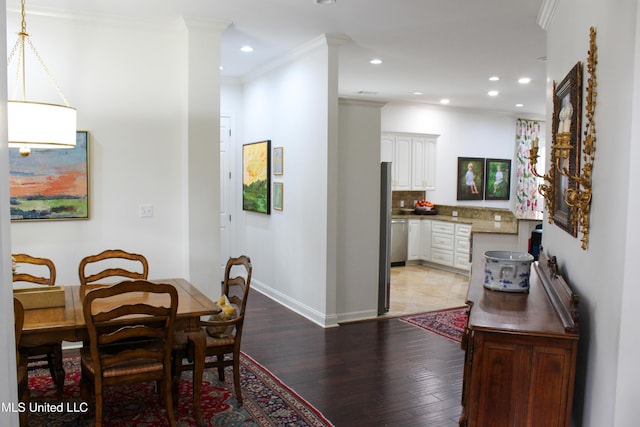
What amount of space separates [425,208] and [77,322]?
7.22 m

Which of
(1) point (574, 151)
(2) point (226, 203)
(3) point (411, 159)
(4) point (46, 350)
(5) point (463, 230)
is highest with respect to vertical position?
(3) point (411, 159)

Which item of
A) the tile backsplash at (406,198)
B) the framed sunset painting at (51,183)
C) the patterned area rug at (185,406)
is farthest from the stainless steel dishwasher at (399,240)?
the framed sunset painting at (51,183)

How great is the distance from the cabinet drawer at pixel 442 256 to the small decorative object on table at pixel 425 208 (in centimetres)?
71

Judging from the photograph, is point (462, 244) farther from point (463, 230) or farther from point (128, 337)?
point (128, 337)

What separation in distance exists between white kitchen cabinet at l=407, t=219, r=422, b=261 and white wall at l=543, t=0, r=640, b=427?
20.9 feet

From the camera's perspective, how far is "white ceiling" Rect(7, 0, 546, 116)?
13.8 ft

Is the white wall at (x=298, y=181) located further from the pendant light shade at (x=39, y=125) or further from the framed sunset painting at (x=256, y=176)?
the pendant light shade at (x=39, y=125)

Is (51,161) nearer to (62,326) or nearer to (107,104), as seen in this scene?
(107,104)

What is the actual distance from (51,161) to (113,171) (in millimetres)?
488

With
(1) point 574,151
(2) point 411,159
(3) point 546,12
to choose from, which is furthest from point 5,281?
(2) point 411,159

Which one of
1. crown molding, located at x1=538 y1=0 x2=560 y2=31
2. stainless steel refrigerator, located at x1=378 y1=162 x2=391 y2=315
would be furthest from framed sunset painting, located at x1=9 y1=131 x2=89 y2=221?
crown molding, located at x1=538 y1=0 x2=560 y2=31

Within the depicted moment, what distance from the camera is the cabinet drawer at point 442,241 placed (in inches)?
335

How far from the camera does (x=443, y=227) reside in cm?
869

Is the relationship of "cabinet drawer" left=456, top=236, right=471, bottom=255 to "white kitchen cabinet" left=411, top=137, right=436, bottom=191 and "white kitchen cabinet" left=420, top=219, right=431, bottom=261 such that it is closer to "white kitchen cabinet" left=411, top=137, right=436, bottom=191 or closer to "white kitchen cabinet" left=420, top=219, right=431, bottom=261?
"white kitchen cabinet" left=420, top=219, right=431, bottom=261
